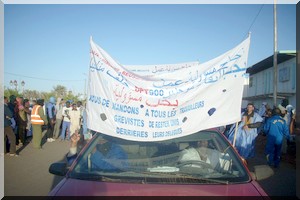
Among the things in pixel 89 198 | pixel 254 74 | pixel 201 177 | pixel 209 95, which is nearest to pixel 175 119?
pixel 209 95

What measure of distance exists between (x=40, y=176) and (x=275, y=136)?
20.2 ft

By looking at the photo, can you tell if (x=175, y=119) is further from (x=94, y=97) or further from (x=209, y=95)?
(x=94, y=97)

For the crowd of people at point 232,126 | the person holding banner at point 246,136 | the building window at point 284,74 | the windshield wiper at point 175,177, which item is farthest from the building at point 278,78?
the windshield wiper at point 175,177

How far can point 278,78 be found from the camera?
23453 millimetres

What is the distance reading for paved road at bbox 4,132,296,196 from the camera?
5641 millimetres

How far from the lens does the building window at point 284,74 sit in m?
21.3

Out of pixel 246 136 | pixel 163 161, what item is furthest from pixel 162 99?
pixel 246 136

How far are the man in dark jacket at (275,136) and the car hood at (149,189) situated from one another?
5.88 metres

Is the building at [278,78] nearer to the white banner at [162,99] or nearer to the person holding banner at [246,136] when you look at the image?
the person holding banner at [246,136]

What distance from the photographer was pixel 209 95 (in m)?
3.42

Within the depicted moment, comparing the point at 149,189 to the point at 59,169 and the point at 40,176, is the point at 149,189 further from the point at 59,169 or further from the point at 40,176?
the point at 40,176

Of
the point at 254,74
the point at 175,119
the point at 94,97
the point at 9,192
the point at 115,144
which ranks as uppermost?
the point at 254,74

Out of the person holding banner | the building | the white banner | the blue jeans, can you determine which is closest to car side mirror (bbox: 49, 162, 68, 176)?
the white banner

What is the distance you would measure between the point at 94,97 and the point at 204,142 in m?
1.47
